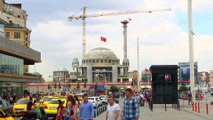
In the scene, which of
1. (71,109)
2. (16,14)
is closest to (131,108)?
(71,109)

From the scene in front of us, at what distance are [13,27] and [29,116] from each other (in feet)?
289

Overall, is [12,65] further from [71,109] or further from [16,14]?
[16,14]

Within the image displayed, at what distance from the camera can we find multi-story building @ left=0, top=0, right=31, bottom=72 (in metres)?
97.8

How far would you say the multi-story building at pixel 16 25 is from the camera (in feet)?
321

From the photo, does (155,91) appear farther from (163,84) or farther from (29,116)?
(29,116)

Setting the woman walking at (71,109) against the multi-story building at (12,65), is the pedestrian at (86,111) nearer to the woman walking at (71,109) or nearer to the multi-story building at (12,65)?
the woman walking at (71,109)

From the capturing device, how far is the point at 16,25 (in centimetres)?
10306

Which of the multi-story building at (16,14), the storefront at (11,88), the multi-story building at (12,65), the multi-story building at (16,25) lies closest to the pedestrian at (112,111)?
the multi-story building at (12,65)

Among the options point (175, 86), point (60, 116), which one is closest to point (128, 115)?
point (60, 116)

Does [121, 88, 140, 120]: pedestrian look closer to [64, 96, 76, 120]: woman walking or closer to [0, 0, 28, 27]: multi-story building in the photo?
[64, 96, 76, 120]: woman walking

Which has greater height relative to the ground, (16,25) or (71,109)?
(16,25)

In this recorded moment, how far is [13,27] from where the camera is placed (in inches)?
3942

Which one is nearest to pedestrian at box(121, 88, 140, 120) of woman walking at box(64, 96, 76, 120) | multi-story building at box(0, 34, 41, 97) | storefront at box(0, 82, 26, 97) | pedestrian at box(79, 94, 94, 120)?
pedestrian at box(79, 94, 94, 120)

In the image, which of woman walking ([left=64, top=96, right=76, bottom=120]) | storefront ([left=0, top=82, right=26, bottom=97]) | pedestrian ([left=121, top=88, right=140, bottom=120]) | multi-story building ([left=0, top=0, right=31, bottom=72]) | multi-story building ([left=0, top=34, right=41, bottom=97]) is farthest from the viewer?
multi-story building ([left=0, top=0, right=31, bottom=72])
